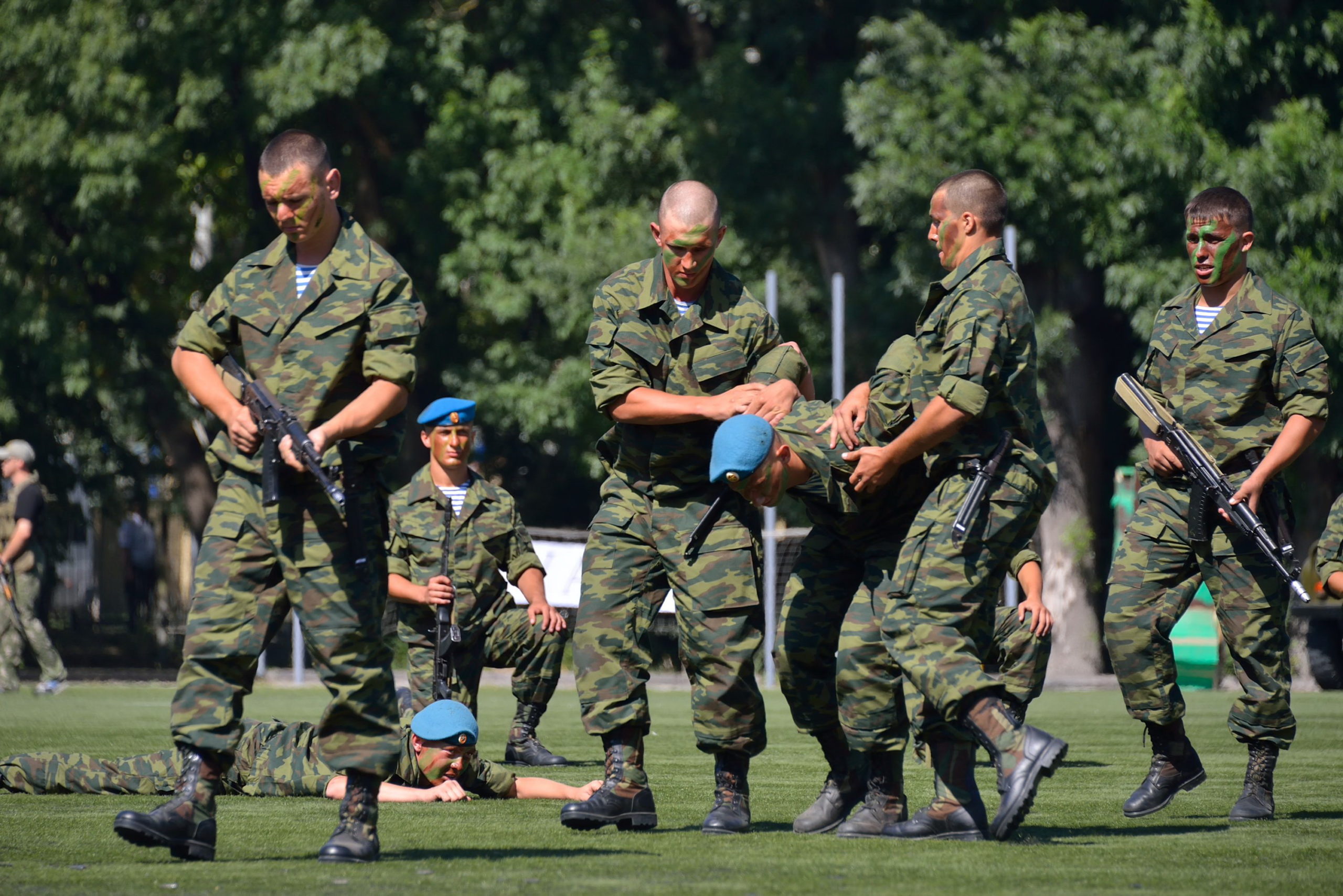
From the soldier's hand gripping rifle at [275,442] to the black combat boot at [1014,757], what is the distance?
2186 mm

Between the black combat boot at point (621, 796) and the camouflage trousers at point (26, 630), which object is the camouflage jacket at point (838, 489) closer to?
the black combat boot at point (621, 796)

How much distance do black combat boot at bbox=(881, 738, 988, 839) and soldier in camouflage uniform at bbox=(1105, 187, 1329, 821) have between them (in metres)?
1.24

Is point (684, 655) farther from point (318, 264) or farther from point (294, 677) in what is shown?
point (294, 677)

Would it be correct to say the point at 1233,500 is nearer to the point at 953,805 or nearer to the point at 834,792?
the point at 953,805

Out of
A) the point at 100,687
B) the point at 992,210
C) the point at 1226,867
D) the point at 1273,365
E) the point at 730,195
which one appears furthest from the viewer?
the point at 730,195

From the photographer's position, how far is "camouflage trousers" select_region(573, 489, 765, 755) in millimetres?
6676

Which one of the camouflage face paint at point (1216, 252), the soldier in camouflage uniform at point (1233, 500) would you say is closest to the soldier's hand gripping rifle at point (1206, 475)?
→ the soldier in camouflage uniform at point (1233, 500)

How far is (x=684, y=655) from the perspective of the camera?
6797 mm

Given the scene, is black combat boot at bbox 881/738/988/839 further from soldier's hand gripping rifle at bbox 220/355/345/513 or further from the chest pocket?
soldier's hand gripping rifle at bbox 220/355/345/513

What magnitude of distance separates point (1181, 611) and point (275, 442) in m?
3.85

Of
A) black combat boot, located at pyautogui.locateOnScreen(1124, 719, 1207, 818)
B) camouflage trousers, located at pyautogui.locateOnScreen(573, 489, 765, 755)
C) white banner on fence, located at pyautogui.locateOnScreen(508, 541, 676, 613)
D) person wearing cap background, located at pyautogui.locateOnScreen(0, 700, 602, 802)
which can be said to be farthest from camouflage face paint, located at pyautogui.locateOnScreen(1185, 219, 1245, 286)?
white banner on fence, located at pyautogui.locateOnScreen(508, 541, 676, 613)

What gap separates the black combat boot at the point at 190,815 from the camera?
5734 millimetres

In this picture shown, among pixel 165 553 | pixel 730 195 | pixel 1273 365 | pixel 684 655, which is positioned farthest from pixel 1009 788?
pixel 165 553

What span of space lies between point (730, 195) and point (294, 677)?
7881mm
